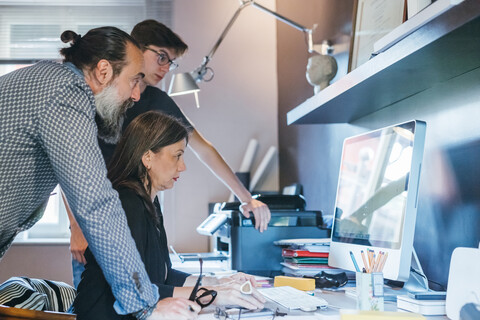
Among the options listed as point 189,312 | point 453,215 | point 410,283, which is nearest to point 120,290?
point 189,312

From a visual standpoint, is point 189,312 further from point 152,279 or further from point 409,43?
point 409,43

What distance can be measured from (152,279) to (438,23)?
98 centimetres

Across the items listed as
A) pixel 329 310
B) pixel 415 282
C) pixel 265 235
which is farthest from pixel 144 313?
pixel 265 235

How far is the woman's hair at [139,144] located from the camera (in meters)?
1.70

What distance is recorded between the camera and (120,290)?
127 cm

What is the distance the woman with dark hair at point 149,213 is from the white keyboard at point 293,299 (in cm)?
8

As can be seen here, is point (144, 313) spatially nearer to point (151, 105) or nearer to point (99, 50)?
point (99, 50)

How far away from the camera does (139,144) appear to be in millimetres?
1726

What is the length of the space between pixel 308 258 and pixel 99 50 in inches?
42.2

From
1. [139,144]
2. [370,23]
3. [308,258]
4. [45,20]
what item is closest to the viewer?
[139,144]

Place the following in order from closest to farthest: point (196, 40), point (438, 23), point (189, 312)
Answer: point (438, 23)
point (189, 312)
point (196, 40)

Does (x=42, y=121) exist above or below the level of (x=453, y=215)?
above

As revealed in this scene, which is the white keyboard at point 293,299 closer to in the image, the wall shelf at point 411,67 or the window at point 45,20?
the wall shelf at point 411,67

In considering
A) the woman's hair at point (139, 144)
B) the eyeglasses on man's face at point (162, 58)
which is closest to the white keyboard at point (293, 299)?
the woman's hair at point (139, 144)
